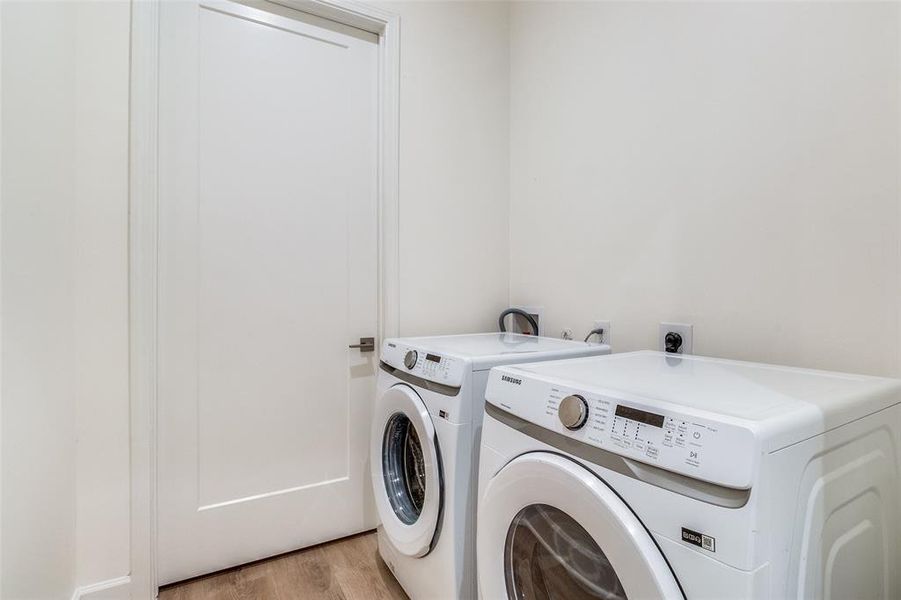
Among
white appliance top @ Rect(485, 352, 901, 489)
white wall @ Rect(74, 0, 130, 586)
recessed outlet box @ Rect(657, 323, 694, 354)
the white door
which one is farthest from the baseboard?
recessed outlet box @ Rect(657, 323, 694, 354)

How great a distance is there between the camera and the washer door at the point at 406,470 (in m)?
1.25

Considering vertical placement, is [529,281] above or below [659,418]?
above

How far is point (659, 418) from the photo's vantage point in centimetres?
70

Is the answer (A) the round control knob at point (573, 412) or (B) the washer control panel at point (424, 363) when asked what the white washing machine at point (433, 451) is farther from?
(A) the round control knob at point (573, 412)

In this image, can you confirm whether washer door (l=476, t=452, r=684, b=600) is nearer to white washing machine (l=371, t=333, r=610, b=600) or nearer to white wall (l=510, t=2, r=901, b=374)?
white washing machine (l=371, t=333, r=610, b=600)

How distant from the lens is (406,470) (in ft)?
A: 5.11

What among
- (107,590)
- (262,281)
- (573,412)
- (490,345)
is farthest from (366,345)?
(573,412)

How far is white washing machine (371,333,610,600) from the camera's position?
1.19m

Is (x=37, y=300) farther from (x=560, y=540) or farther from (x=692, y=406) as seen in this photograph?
(x=692, y=406)

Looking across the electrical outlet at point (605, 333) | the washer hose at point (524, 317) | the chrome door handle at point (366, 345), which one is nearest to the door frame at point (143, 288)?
the chrome door handle at point (366, 345)

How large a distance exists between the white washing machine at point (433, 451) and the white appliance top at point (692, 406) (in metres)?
0.20

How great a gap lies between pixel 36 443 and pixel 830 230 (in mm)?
2113

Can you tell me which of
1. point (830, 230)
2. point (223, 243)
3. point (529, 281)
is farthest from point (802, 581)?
point (223, 243)

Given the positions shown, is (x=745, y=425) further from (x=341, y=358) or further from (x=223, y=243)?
(x=223, y=243)
